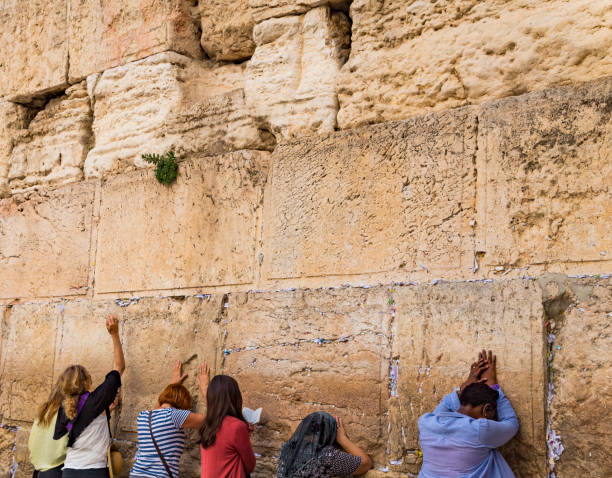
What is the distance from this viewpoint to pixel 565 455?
11.4 feet

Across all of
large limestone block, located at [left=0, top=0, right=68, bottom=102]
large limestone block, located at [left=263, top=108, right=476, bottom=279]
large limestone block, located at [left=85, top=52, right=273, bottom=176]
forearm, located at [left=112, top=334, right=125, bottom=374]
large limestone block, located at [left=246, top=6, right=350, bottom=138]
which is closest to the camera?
large limestone block, located at [left=263, top=108, right=476, bottom=279]

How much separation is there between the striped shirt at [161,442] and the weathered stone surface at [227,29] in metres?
2.68

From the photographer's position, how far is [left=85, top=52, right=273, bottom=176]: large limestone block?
5258mm

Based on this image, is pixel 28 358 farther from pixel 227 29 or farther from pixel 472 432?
pixel 472 432

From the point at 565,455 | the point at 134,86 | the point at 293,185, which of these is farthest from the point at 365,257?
the point at 134,86

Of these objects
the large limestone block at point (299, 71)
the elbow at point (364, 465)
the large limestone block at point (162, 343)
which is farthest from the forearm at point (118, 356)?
the elbow at point (364, 465)

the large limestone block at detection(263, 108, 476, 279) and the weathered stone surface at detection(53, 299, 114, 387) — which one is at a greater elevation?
the large limestone block at detection(263, 108, 476, 279)

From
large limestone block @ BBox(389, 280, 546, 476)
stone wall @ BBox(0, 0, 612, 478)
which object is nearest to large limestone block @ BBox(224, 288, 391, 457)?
stone wall @ BBox(0, 0, 612, 478)

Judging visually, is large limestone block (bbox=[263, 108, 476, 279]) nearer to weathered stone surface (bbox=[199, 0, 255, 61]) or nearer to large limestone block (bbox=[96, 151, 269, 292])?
large limestone block (bbox=[96, 151, 269, 292])

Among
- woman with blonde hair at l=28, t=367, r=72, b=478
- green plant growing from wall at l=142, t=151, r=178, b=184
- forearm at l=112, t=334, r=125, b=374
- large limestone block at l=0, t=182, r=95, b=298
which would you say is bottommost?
woman with blonde hair at l=28, t=367, r=72, b=478

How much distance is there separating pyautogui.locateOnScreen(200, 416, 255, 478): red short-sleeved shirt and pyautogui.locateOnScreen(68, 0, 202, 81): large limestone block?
2974mm

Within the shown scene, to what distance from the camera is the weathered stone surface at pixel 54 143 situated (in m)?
6.20

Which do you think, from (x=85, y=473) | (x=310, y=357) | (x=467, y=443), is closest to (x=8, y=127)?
(x=85, y=473)

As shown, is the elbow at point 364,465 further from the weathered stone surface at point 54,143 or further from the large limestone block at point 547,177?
the weathered stone surface at point 54,143
